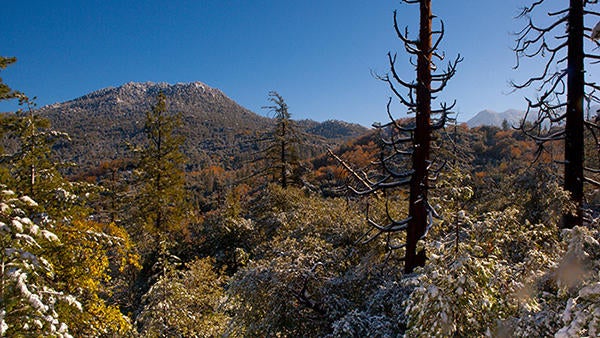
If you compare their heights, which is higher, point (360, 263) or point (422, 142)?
point (422, 142)

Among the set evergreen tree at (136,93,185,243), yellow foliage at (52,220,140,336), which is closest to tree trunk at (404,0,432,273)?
yellow foliage at (52,220,140,336)

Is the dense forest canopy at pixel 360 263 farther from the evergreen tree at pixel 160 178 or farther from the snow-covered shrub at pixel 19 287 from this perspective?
the evergreen tree at pixel 160 178

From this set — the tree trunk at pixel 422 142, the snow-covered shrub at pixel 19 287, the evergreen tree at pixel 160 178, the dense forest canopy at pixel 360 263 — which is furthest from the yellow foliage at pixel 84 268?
the evergreen tree at pixel 160 178

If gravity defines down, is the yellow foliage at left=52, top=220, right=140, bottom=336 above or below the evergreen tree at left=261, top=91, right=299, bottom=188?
below

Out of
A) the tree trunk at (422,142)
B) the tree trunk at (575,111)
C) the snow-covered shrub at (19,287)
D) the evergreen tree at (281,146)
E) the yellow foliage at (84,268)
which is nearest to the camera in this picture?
the snow-covered shrub at (19,287)

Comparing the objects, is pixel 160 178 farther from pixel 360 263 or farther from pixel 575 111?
pixel 575 111

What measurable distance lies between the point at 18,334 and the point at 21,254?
2.73 ft

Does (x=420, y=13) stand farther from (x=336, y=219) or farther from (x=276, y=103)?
(x=276, y=103)

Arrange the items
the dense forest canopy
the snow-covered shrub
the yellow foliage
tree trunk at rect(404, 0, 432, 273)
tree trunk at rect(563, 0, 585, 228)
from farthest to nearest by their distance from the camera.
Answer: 1. the yellow foliage
2. tree trunk at rect(563, 0, 585, 228)
3. tree trunk at rect(404, 0, 432, 273)
4. the snow-covered shrub
5. the dense forest canopy

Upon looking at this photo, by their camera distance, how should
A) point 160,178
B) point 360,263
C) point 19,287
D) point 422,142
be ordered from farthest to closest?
point 160,178 < point 360,263 < point 422,142 < point 19,287

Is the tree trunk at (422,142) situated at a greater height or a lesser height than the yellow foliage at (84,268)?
greater

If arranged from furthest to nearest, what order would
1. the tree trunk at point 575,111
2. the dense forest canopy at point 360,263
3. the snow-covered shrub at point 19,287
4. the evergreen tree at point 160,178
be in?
the evergreen tree at point 160,178
the tree trunk at point 575,111
the snow-covered shrub at point 19,287
the dense forest canopy at point 360,263

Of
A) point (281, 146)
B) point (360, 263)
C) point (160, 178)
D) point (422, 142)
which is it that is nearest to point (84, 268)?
point (360, 263)

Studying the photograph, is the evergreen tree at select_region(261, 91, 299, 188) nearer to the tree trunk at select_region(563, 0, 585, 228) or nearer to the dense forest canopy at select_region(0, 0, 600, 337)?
the dense forest canopy at select_region(0, 0, 600, 337)
